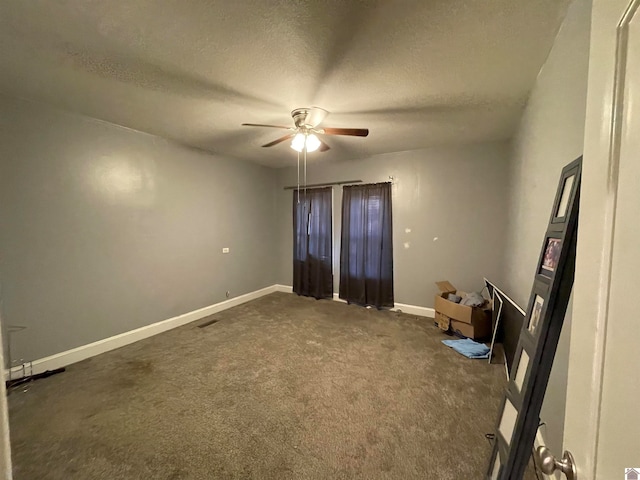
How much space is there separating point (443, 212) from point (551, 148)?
7.44ft

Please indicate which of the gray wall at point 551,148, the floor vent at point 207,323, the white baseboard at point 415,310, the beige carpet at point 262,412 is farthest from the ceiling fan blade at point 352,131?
the floor vent at point 207,323

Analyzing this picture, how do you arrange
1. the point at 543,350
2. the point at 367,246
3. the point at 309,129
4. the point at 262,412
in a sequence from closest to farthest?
the point at 543,350
the point at 262,412
the point at 309,129
the point at 367,246

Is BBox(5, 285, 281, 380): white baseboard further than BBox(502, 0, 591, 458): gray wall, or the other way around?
BBox(5, 285, 281, 380): white baseboard

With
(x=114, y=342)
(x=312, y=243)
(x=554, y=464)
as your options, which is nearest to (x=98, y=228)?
(x=114, y=342)

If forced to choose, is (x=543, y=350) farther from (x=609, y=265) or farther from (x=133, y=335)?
(x=133, y=335)

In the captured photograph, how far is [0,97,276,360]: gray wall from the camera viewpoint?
7.79 feet

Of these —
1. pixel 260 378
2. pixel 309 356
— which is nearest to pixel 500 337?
pixel 309 356

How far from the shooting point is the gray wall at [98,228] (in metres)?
2.37

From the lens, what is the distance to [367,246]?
4.36 m

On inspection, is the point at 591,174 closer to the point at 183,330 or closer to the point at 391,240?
the point at 391,240

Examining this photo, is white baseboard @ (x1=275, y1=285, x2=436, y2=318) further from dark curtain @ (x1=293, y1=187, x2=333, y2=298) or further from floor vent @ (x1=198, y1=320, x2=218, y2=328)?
floor vent @ (x1=198, y1=320, x2=218, y2=328)

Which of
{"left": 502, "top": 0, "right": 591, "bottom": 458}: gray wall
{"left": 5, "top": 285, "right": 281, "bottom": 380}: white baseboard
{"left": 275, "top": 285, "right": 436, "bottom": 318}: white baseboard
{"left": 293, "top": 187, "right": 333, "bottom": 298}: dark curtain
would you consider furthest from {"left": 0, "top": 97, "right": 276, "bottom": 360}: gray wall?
{"left": 502, "top": 0, "right": 591, "bottom": 458}: gray wall

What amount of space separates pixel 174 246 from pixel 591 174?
403 cm

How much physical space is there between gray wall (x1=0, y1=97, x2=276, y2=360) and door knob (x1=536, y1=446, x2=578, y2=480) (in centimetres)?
375
